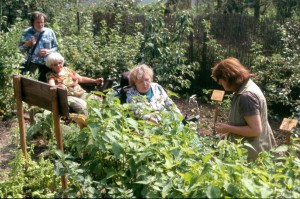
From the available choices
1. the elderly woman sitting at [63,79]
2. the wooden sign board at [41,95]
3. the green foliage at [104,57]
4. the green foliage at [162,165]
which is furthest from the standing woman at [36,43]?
the green foliage at [162,165]

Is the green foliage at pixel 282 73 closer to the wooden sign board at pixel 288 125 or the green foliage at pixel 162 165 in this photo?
the wooden sign board at pixel 288 125

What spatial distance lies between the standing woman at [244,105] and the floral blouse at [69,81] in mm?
2535

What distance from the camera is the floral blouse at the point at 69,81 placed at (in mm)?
5723

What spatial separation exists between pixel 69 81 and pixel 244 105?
3035 mm

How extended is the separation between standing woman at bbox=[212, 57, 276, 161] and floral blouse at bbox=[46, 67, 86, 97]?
8.32ft

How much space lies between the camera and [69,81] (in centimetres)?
586

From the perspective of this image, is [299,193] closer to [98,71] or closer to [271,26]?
[98,71]

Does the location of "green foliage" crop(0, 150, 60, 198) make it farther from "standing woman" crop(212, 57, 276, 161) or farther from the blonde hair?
"standing woman" crop(212, 57, 276, 161)

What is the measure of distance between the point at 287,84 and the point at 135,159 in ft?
14.1

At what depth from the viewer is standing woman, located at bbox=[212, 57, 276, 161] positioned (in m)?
3.46

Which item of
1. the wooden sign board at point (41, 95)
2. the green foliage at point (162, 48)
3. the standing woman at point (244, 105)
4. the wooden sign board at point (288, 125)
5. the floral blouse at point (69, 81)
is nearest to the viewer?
the wooden sign board at point (41, 95)

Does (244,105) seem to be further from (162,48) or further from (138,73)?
(162,48)

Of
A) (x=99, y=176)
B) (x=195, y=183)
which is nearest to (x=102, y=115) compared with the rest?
(x=99, y=176)

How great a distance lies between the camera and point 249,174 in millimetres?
2391
